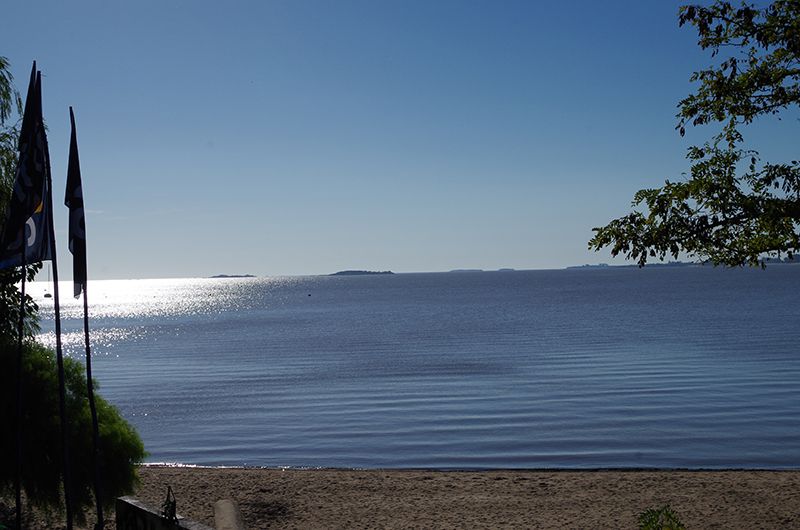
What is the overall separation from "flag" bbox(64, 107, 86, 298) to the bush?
2855mm

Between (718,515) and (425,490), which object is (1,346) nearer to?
(425,490)

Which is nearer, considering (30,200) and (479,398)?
(30,200)

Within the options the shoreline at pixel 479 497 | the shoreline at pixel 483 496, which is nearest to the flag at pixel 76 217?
the shoreline at pixel 479 497

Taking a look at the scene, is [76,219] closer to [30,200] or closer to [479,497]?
[30,200]

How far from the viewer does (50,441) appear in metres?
12.8

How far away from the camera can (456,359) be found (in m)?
51.5

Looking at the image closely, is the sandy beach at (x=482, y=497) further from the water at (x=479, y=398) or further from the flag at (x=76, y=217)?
the flag at (x=76, y=217)

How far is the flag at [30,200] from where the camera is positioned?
10461 millimetres

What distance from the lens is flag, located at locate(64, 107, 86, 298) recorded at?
35.4 ft

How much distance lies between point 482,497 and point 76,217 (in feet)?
Result: 35.0

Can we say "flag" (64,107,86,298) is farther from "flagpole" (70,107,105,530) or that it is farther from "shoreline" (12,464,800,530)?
"shoreline" (12,464,800,530)

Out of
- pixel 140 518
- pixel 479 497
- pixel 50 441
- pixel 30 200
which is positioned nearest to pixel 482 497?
pixel 479 497

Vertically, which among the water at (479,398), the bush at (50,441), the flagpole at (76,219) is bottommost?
the water at (479,398)

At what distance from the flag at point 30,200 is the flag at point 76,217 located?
0.33 meters
